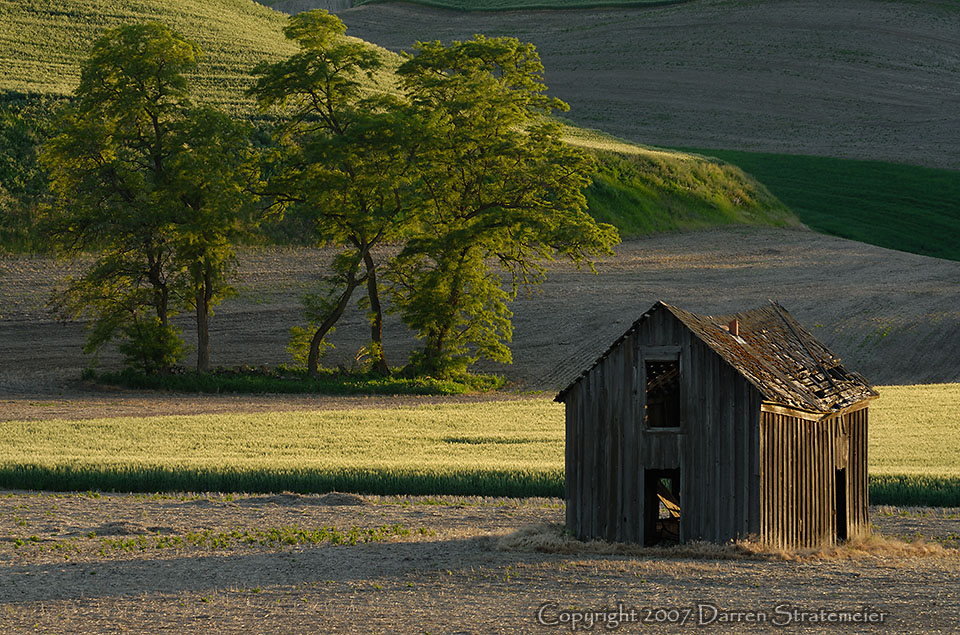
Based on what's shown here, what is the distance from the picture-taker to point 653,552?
2080 centimetres

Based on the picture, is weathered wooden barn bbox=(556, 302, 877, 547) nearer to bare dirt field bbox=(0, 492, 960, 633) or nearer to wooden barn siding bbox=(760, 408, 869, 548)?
wooden barn siding bbox=(760, 408, 869, 548)

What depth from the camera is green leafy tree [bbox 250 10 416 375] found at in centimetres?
4916

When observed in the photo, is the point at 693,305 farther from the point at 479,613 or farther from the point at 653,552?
the point at 479,613

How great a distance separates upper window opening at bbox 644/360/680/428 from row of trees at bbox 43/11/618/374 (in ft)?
87.4

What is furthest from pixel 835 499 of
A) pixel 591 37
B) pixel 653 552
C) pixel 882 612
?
pixel 591 37

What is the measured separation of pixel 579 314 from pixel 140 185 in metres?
21.4

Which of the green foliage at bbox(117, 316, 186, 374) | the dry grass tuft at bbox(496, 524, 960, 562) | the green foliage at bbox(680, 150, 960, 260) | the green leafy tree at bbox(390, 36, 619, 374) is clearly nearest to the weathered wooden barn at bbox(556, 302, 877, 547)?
the dry grass tuft at bbox(496, 524, 960, 562)

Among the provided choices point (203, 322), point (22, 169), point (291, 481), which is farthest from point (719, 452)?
point (22, 169)

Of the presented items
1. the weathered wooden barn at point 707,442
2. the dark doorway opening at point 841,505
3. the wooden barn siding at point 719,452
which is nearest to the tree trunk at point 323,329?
the weathered wooden barn at point 707,442

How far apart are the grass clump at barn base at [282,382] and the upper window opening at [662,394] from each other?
84.6 feet

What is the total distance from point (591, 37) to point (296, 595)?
119834 mm

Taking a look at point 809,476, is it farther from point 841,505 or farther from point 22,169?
point 22,169

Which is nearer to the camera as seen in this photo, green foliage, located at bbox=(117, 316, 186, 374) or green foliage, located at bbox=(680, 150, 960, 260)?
green foliage, located at bbox=(117, 316, 186, 374)

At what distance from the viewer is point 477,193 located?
5297 centimetres
